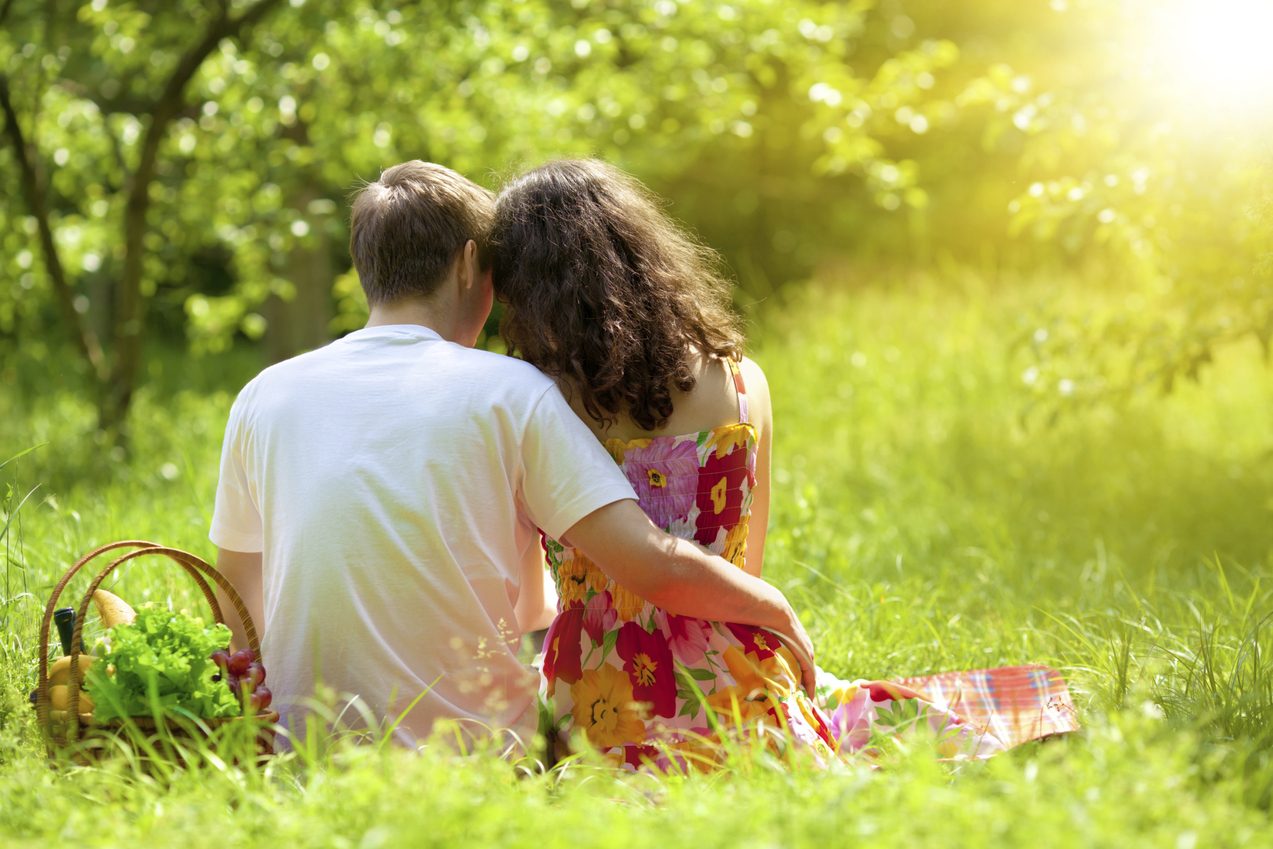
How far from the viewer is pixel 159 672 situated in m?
1.58

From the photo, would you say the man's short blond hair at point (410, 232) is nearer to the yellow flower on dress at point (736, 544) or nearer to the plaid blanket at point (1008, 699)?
the yellow flower on dress at point (736, 544)

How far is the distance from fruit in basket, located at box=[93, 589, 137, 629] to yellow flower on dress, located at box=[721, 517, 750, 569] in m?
1.15

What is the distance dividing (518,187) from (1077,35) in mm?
8770

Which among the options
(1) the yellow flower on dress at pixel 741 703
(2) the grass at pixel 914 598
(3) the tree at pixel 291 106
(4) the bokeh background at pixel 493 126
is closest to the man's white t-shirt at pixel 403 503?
(2) the grass at pixel 914 598

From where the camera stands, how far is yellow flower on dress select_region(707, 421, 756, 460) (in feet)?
6.42

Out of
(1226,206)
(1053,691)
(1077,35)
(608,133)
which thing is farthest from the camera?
(1077,35)

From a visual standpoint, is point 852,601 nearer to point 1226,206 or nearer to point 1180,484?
point 1226,206

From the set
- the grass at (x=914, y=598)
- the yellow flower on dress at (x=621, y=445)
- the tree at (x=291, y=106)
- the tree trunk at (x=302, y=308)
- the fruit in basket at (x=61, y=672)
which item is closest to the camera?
the grass at (x=914, y=598)

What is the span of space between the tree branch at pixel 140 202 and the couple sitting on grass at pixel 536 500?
9.13 feet

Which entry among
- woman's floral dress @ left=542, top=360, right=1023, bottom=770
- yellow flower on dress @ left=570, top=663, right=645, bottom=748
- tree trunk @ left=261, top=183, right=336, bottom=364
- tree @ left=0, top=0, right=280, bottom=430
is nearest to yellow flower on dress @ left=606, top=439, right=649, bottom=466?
woman's floral dress @ left=542, top=360, right=1023, bottom=770

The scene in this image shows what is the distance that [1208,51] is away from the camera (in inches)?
109

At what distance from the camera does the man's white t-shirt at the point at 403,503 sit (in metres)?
1.71

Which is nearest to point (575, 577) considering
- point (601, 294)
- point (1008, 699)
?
point (601, 294)

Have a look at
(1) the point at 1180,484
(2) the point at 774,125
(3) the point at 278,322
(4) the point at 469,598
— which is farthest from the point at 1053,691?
(2) the point at 774,125
